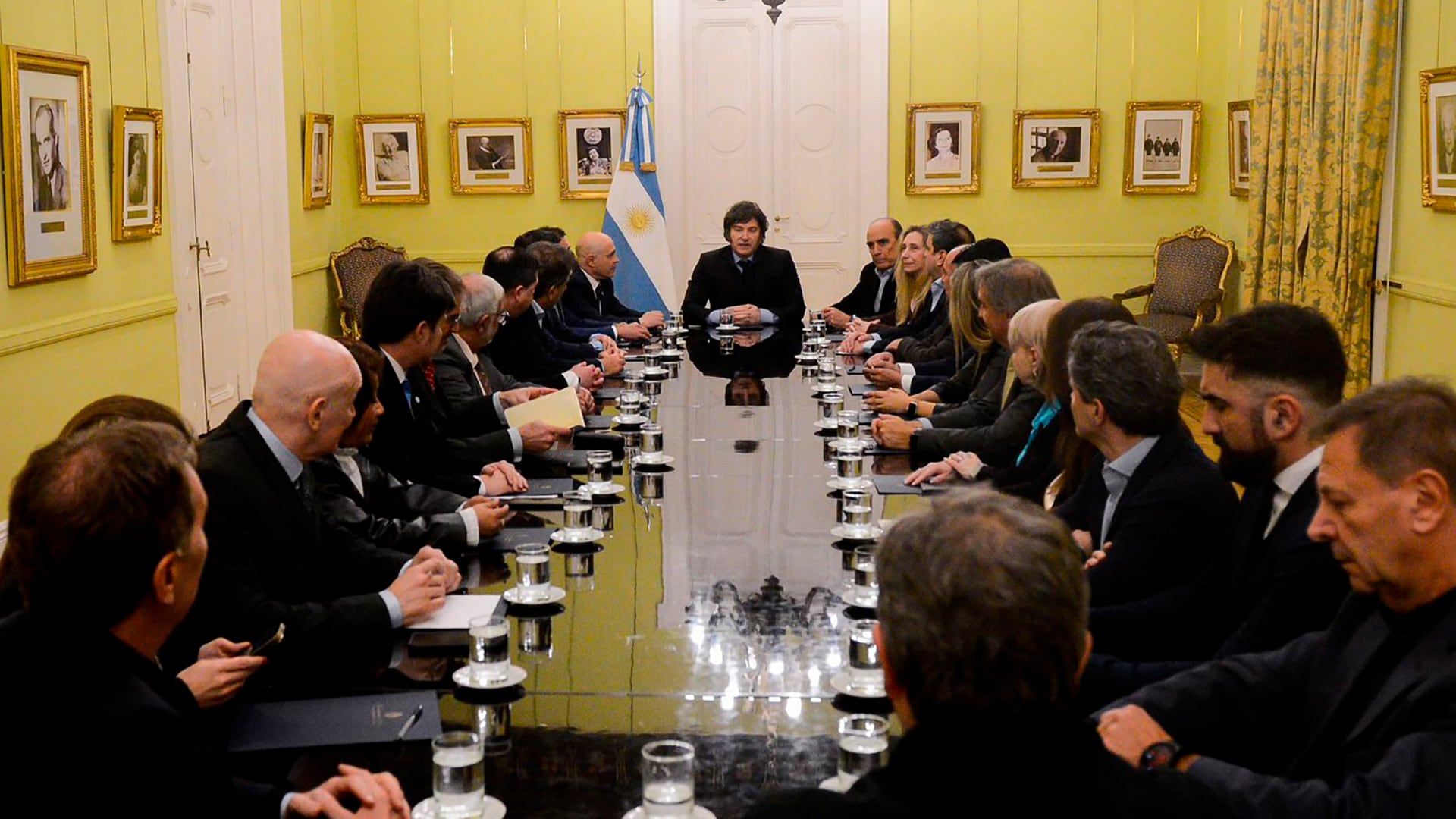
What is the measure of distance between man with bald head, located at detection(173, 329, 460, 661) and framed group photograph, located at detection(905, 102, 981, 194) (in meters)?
9.69

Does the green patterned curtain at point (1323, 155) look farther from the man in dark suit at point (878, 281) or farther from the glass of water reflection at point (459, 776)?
the glass of water reflection at point (459, 776)

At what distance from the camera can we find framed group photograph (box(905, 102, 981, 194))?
1274cm

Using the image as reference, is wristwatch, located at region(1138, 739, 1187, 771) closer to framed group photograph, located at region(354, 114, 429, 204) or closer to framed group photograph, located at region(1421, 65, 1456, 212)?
framed group photograph, located at region(1421, 65, 1456, 212)

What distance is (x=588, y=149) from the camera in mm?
12883

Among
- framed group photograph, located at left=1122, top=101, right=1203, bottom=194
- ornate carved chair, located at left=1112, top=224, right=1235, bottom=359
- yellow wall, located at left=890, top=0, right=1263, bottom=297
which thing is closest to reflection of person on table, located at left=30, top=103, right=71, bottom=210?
yellow wall, located at left=890, top=0, right=1263, bottom=297

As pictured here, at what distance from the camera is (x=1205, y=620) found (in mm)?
3219

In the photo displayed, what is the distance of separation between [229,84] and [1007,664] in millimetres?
10012

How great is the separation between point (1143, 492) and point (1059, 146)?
985cm

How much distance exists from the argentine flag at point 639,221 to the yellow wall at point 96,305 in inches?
164

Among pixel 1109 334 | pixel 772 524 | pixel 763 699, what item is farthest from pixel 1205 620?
pixel 772 524

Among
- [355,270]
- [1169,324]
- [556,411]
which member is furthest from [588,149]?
[556,411]

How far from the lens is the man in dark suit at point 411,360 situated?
4965mm

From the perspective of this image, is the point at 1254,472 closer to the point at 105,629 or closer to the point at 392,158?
the point at 105,629

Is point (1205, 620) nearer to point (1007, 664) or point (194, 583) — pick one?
point (1007, 664)
